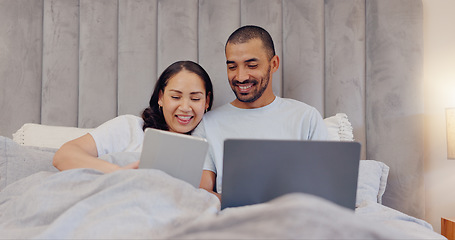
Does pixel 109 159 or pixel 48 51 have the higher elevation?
pixel 48 51

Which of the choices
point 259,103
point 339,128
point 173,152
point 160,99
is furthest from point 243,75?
point 173,152

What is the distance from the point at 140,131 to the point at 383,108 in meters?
1.10

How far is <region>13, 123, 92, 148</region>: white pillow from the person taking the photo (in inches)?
55.4

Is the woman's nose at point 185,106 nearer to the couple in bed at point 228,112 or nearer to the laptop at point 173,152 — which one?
the couple in bed at point 228,112

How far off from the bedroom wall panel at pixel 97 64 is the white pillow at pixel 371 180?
114cm

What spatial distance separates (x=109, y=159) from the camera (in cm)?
117

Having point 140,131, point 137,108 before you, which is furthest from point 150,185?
point 137,108

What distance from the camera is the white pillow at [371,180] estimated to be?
4.31 ft

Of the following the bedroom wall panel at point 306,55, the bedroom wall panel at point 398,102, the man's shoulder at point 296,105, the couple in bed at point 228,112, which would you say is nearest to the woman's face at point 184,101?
the couple in bed at point 228,112

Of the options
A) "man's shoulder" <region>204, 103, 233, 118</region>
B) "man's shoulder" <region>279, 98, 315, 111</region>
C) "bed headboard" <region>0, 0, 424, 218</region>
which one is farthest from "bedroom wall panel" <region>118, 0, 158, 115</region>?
"man's shoulder" <region>279, 98, 315, 111</region>

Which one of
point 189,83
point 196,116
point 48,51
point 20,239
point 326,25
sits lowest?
point 20,239

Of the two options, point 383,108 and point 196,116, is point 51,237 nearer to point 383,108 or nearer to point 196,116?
point 196,116

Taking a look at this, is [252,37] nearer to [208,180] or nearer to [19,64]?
[208,180]

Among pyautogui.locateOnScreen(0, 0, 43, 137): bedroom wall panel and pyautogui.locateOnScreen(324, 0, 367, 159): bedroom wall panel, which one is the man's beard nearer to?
pyautogui.locateOnScreen(324, 0, 367, 159): bedroom wall panel
